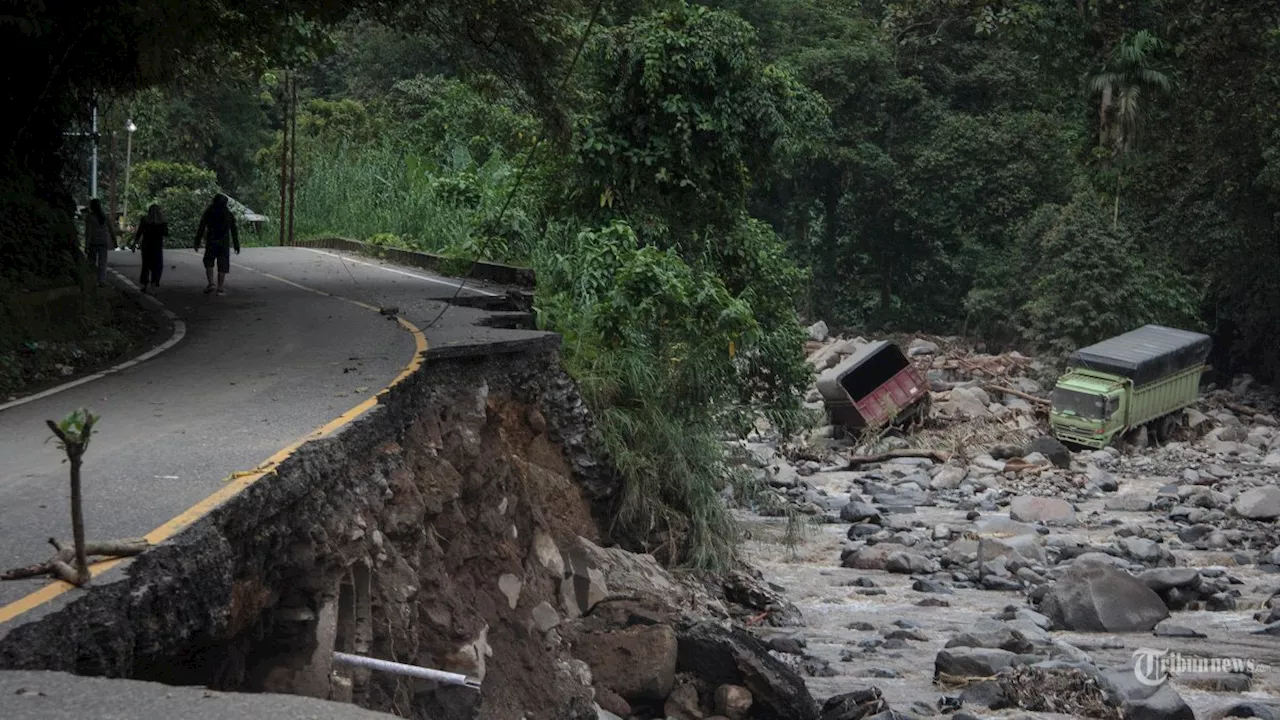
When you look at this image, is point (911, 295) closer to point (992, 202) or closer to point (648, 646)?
point (992, 202)

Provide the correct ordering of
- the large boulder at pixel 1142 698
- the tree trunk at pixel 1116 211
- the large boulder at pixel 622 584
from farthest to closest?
the tree trunk at pixel 1116 211
the large boulder at pixel 622 584
the large boulder at pixel 1142 698

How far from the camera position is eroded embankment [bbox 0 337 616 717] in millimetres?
6105

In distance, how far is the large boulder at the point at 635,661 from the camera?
482 inches

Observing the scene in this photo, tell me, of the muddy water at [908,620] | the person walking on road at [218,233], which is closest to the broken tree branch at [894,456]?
the muddy water at [908,620]

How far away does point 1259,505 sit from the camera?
2386cm

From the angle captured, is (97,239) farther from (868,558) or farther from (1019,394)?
(1019,394)

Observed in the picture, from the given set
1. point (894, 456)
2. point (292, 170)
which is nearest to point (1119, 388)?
point (894, 456)

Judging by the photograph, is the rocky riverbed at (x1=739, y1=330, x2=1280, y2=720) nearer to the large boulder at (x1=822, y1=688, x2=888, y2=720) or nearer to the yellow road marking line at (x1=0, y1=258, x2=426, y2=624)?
the large boulder at (x1=822, y1=688, x2=888, y2=720)

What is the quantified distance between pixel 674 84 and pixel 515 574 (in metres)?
11.0

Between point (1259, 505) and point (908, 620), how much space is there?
990 centimetres

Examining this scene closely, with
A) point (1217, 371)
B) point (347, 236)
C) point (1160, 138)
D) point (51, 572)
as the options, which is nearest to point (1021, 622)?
point (51, 572)

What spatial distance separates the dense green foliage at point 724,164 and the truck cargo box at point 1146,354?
406cm

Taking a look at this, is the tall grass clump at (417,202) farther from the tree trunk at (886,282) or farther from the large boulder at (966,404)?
the tree trunk at (886,282)

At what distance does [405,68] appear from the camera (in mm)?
49438
